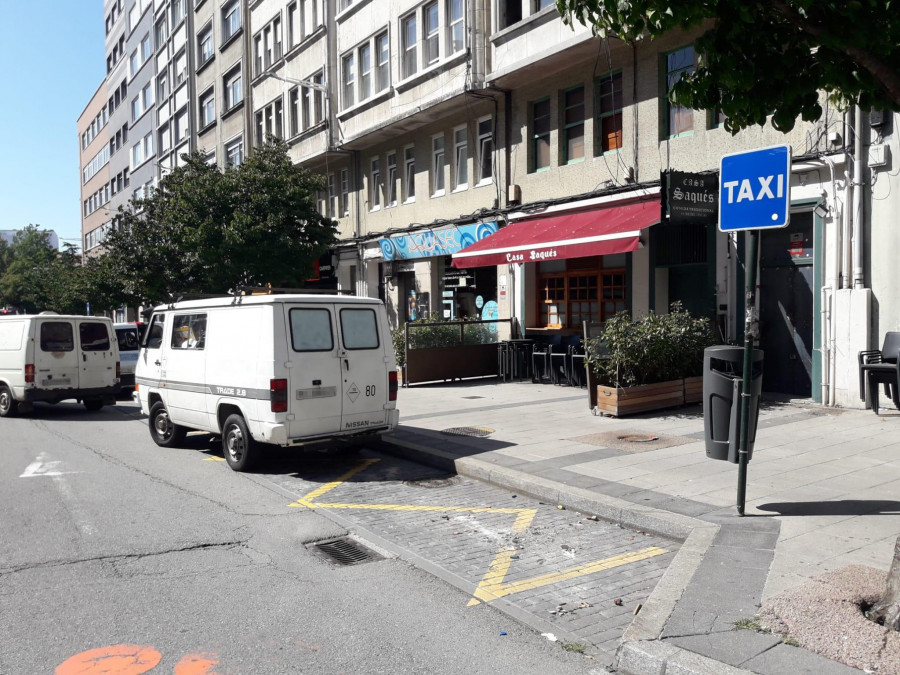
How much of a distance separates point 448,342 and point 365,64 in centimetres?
1084

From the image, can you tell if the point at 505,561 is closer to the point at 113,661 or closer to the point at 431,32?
the point at 113,661

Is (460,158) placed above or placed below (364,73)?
below

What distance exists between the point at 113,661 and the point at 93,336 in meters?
13.2

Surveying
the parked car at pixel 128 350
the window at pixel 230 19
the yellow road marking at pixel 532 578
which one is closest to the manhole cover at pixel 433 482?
the yellow road marking at pixel 532 578

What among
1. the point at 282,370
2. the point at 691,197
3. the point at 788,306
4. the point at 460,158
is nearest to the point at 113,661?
the point at 282,370

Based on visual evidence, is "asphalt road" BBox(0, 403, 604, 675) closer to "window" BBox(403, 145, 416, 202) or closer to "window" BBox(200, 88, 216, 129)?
"window" BBox(403, 145, 416, 202)

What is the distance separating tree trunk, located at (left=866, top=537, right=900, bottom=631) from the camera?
3.96 metres

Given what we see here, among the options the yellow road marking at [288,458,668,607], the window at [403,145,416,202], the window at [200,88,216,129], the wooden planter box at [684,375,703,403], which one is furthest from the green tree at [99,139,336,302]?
the window at [200,88,216,129]

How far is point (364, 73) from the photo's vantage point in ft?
77.4

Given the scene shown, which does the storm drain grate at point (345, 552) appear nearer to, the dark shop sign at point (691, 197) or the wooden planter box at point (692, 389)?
the wooden planter box at point (692, 389)

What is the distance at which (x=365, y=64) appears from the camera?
23.6m

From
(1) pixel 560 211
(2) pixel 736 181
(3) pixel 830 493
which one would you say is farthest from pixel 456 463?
(1) pixel 560 211

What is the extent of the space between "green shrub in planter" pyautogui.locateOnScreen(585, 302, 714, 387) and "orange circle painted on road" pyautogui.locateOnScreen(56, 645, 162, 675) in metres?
Answer: 8.69

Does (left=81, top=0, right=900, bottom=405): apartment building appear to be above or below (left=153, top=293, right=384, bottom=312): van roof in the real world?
above
